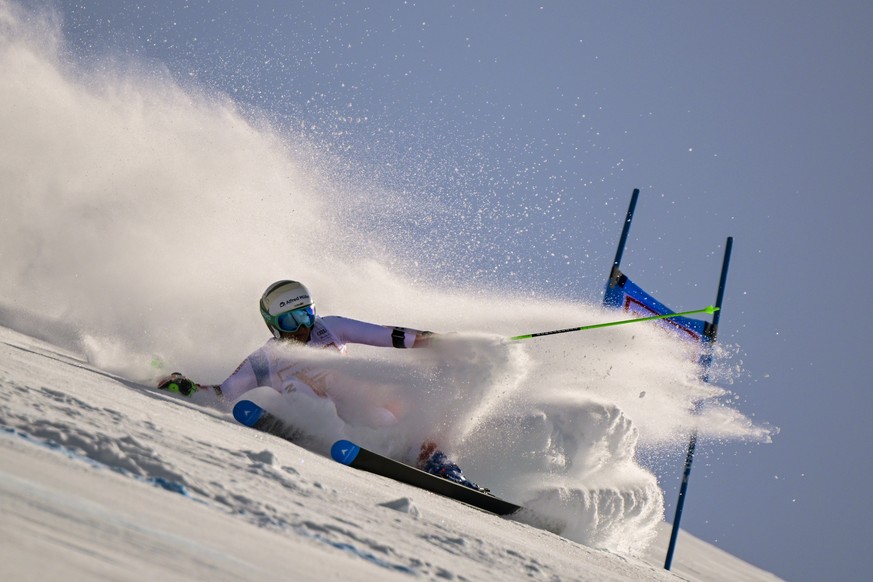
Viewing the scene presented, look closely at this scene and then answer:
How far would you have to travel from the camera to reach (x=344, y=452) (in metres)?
5.40

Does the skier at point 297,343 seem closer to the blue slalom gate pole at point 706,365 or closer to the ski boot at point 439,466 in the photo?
the ski boot at point 439,466

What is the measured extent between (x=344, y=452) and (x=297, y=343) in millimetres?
2016

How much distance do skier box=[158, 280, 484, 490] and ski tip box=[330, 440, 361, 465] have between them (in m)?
1.40

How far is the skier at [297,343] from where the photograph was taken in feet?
22.7

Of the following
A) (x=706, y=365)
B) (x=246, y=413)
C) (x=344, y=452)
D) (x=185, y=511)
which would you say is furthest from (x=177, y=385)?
(x=706, y=365)

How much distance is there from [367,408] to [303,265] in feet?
21.7

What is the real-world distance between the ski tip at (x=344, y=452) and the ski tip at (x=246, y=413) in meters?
0.56

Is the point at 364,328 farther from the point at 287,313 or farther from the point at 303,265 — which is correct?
the point at 303,265

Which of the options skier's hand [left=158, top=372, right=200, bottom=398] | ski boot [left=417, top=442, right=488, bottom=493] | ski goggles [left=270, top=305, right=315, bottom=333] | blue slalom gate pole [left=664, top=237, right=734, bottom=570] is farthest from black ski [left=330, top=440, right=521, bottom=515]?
blue slalom gate pole [left=664, top=237, right=734, bottom=570]

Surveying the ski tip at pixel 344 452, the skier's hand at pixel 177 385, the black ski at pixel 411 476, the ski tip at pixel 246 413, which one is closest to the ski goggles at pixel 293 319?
the skier's hand at pixel 177 385

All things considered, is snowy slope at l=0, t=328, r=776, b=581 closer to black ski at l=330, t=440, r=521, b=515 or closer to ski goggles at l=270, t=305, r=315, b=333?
black ski at l=330, t=440, r=521, b=515

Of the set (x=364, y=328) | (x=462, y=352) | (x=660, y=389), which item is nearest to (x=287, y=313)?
(x=364, y=328)

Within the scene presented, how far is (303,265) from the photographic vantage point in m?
13.4

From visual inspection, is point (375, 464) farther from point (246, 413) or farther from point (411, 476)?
point (246, 413)
